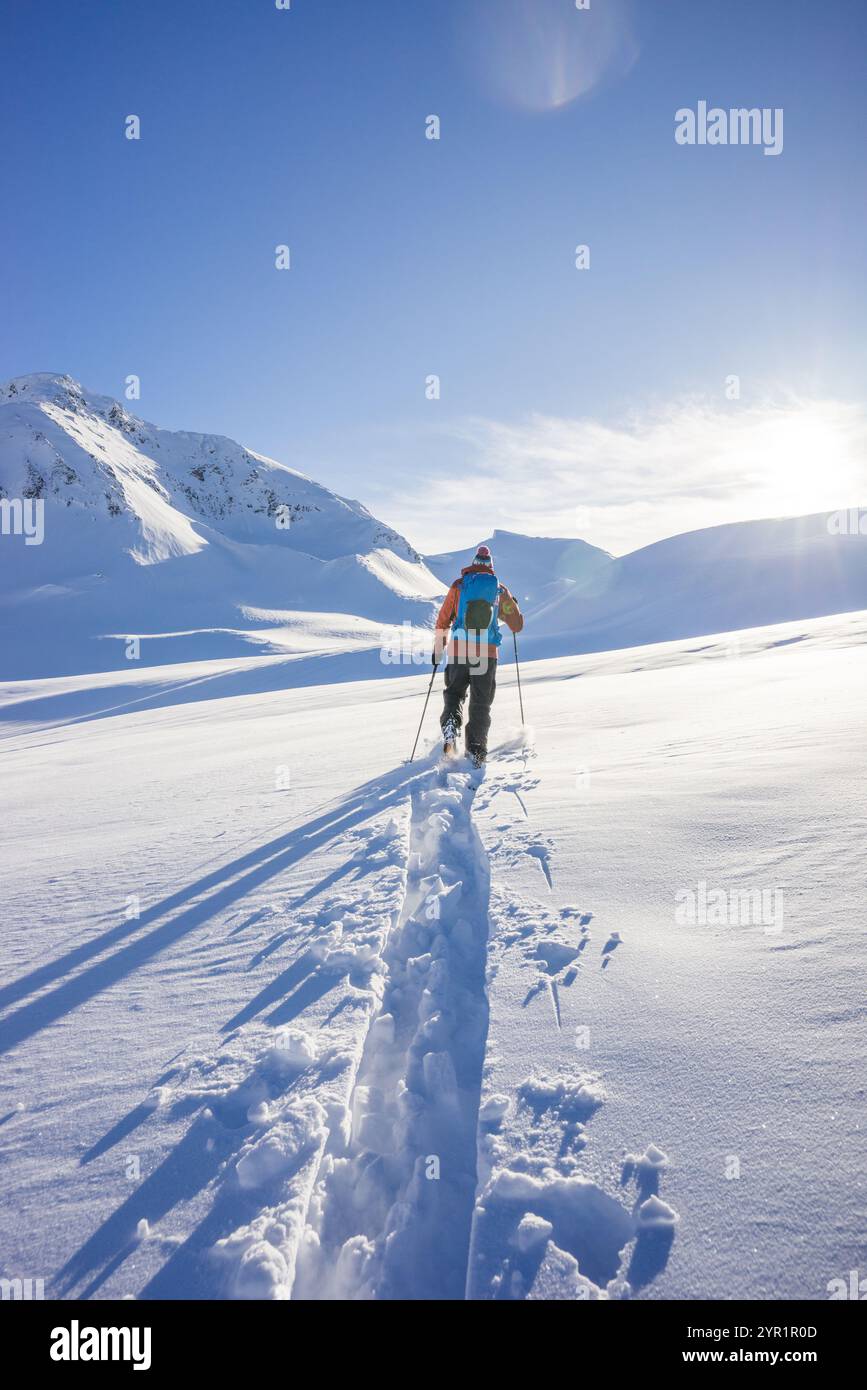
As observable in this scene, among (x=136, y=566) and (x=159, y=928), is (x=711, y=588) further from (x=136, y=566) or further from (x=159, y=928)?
→ (x=136, y=566)

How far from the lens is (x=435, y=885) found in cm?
383

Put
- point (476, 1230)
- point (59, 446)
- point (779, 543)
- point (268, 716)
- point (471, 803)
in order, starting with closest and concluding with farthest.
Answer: point (476, 1230)
point (471, 803)
point (268, 716)
point (779, 543)
point (59, 446)

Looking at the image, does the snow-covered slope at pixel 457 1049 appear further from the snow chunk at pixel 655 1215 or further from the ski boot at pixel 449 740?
the ski boot at pixel 449 740

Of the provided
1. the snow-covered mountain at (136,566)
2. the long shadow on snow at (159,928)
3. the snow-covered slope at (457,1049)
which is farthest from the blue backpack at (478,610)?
the snow-covered mountain at (136,566)

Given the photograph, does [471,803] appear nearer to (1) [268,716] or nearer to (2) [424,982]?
(2) [424,982]

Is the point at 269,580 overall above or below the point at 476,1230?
above

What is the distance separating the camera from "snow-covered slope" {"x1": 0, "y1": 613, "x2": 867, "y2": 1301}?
5.34ft

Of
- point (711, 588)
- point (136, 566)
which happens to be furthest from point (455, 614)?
point (136, 566)

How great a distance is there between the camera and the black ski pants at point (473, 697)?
7062mm

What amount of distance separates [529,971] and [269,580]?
67.4m

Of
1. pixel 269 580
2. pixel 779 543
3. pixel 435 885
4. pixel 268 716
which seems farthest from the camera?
pixel 269 580

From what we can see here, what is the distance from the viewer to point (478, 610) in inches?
293
